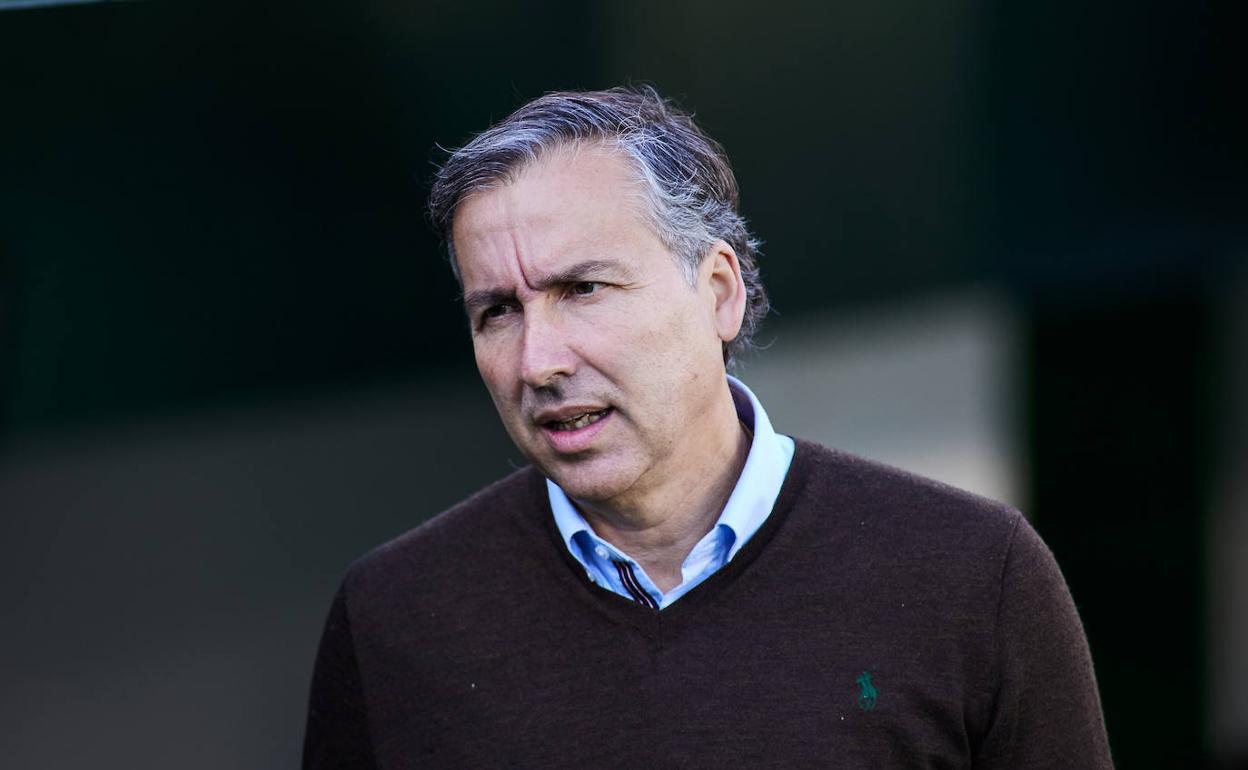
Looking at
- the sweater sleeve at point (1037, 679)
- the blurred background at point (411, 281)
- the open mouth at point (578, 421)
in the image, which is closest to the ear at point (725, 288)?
the open mouth at point (578, 421)

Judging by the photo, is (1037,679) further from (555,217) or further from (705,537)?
(555,217)

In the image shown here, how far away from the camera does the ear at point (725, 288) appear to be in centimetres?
187

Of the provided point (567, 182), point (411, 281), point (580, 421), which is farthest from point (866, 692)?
point (411, 281)

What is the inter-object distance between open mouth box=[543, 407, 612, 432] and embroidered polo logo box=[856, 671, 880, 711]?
0.45 m

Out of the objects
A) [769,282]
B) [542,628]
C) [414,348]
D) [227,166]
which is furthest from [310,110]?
[542,628]

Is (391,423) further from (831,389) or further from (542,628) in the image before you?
(542,628)

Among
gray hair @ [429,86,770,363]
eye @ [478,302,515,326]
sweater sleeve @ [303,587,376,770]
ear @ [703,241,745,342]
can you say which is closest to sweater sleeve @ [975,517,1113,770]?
ear @ [703,241,745,342]

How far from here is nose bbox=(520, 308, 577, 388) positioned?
5.54 ft

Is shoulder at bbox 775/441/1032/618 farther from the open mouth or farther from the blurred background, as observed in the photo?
the blurred background

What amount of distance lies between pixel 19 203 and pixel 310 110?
60 cm

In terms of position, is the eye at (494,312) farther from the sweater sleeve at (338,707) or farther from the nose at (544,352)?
the sweater sleeve at (338,707)

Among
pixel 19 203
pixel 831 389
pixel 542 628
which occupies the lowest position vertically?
pixel 831 389

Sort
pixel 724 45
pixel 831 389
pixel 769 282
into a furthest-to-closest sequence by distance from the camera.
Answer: pixel 831 389, pixel 769 282, pixel 724 45

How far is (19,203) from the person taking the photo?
9.07ft
